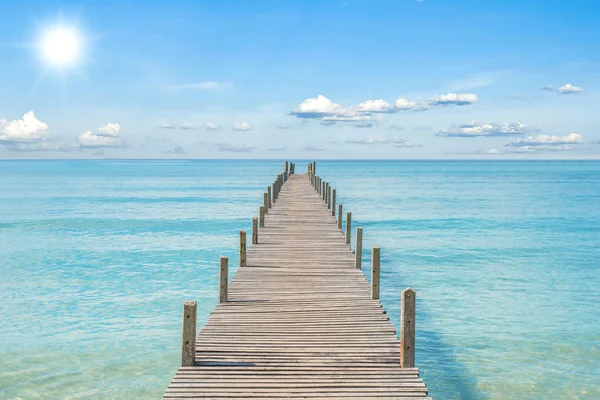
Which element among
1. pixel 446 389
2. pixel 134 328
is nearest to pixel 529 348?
pixel 446 389

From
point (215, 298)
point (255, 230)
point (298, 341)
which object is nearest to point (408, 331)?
point (298, 341)

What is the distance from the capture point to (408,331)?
897 cm

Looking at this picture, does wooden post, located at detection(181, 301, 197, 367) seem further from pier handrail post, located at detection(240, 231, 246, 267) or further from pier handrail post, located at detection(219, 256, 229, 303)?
pier handrail post, located at detection(240, 231, 246, 267)

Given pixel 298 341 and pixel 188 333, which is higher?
pixel 188 333

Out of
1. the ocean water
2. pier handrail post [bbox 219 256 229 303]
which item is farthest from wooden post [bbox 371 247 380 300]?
pier handrail post [bbox 219 256 229 303]

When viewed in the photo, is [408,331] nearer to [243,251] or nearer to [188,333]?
[188,333]

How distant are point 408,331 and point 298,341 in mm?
1905

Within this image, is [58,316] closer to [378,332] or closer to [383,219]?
[378,332]

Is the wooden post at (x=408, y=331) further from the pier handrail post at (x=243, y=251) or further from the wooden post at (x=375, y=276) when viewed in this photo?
the pier handrail post at (x=243, y=251)

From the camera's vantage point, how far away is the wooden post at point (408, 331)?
8930mm

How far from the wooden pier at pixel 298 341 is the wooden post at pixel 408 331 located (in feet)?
0.05

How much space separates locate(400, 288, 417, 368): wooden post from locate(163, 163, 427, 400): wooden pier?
0.01 metres

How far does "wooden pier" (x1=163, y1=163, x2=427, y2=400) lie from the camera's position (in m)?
8.17

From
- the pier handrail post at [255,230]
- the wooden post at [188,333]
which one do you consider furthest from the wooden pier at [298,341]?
the pier handrail post at [255,230]
